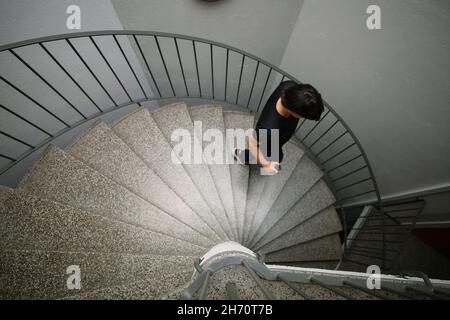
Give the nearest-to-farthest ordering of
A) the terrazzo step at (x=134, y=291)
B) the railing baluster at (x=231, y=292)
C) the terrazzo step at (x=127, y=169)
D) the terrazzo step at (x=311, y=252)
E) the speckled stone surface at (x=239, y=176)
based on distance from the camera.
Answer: the railing baluster at (x=231, y=292) → the terrazzo step at (x=134, y=291) → the terrazzo step at (x=127, y=169) → the speckled stone surface at (x=239, y=176) → the terrazzo step at (x=311, y=252)

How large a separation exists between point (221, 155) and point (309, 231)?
65.7 inches

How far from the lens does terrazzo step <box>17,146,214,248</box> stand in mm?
2455

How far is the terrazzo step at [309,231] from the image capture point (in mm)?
3574

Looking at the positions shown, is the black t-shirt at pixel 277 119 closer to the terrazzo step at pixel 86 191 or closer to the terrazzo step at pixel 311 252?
the terrazzo step at pixel 86 191

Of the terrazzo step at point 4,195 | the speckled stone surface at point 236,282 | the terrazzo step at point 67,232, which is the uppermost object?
the terrazzo step at point 4,195

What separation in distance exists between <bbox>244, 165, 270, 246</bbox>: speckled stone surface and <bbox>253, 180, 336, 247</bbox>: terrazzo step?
0.65ft

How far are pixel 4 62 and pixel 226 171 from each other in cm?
260

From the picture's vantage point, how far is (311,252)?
3.75 m

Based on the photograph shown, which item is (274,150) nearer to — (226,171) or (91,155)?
(226,171)

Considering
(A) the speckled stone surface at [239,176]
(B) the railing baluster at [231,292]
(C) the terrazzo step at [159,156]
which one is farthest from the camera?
(A) the speckled stone surface at [239,176]

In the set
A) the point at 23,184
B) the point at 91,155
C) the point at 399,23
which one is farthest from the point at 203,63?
→ the point at 23,184

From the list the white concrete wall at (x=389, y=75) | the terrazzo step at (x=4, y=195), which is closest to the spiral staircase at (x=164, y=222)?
the terrazzo step at (x=4, y=195)

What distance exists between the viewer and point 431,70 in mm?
2500

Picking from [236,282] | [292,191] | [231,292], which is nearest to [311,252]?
[292,191]
